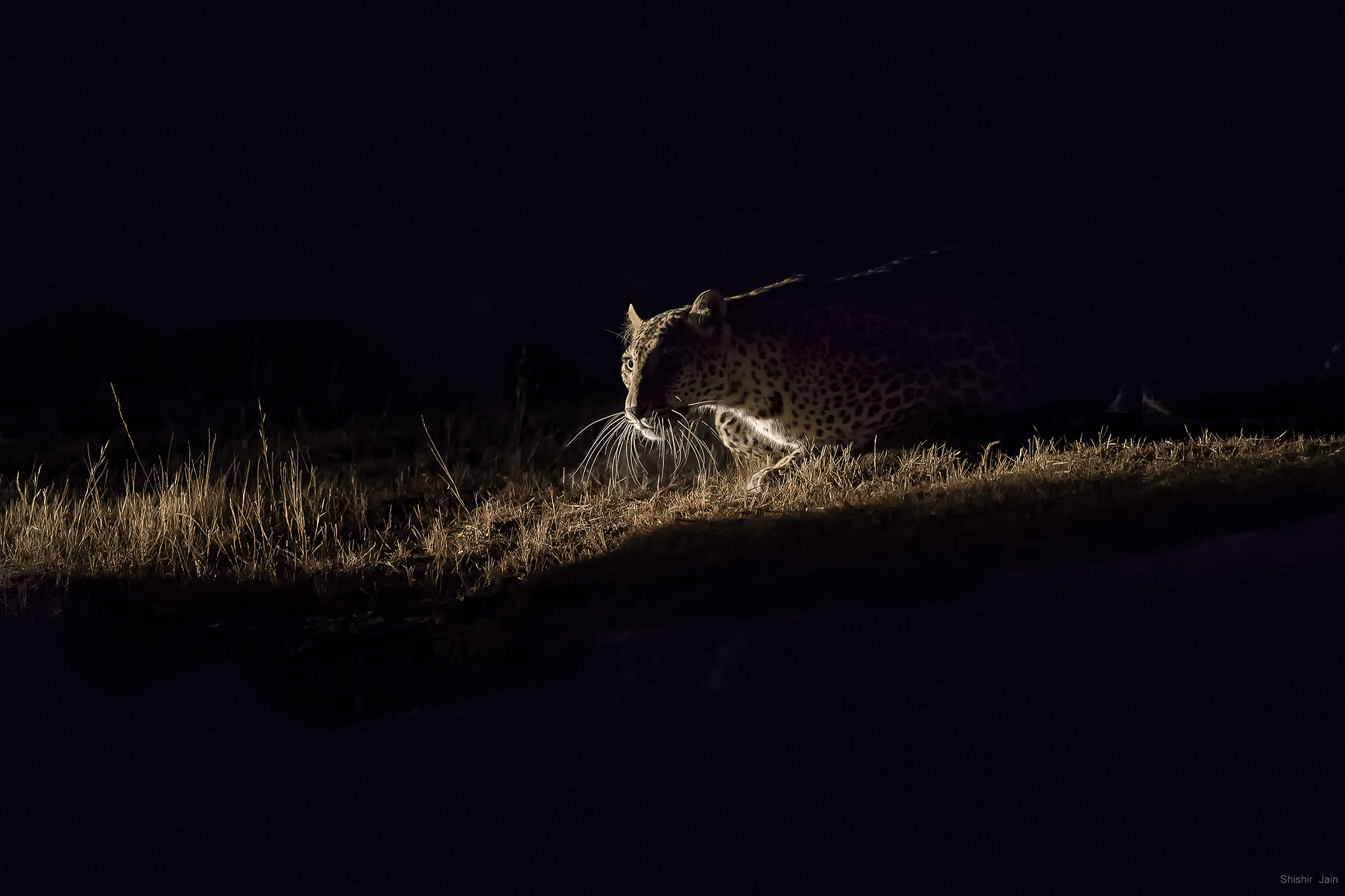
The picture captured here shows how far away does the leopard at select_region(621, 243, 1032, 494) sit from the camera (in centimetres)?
1055

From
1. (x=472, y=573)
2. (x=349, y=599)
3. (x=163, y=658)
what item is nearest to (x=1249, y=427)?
(x=472, y=573)

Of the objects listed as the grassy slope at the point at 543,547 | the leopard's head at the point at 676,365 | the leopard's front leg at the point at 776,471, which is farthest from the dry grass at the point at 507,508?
the leopard's head at the point at 676,365

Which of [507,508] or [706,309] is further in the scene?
[706,309]

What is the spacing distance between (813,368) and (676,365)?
140 centimetres

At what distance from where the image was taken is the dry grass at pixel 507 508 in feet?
26.7

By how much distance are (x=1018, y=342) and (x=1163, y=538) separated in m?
5.14

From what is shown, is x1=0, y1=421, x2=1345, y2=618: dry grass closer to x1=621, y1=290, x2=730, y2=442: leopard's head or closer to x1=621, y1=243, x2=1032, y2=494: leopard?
x1=621, y1=243, x2=1032, y2=494: leopard

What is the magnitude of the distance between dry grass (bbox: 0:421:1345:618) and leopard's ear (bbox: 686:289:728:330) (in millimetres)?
1420

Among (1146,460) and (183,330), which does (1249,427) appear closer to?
(1146,460)

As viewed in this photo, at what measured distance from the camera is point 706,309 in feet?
34.7

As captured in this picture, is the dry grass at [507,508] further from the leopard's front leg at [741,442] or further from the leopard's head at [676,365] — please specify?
the leopard's head at [676,365]

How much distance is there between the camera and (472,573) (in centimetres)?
805

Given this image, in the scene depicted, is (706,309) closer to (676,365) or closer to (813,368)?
(676,365)

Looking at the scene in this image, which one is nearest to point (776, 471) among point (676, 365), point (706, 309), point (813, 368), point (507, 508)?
point (813, 368)
